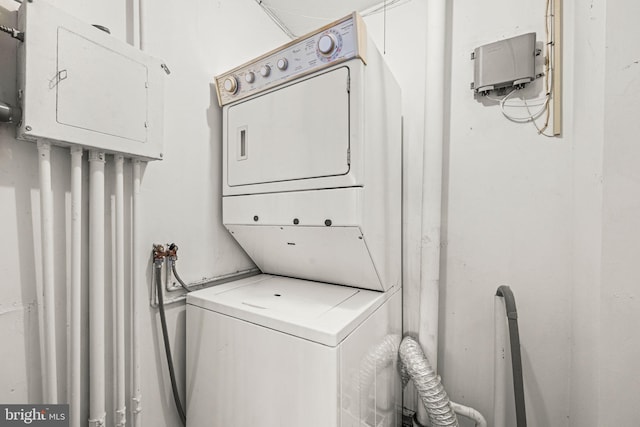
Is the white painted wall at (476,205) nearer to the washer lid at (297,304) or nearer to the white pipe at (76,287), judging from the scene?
the white pipe at (76,287)

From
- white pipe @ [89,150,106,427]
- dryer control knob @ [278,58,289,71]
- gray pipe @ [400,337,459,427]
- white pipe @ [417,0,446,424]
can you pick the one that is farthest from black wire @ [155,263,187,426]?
white pipe @ [417,0,446,424]

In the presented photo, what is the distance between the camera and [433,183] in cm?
150

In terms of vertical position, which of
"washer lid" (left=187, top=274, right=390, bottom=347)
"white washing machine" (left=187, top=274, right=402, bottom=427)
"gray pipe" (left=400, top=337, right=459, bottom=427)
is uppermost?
"washer lid" (left=187, top=274, right=390, bottom=347)

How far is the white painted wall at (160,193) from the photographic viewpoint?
836mm

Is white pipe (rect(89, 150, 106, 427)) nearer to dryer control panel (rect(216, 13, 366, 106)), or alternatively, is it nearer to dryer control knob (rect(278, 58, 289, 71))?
dryer control panel (rect(216, 13, 366, 106))

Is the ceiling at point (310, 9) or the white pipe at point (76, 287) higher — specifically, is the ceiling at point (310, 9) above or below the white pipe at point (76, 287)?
above

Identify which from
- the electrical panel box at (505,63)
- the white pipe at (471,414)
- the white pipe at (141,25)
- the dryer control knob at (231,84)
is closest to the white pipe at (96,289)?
the white pipe at (141,25)

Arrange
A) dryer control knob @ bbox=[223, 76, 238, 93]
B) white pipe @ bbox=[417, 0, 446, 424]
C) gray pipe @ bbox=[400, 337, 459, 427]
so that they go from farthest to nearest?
white pipe @ bbox=[417, 0, 446, 424]
dryer control knob @ bbox=[223, 76, 238, 93]
gray pipe @ bbox=[400, 337, 459, 427]

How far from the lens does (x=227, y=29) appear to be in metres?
1.53

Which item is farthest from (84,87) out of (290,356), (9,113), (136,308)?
(290,356)

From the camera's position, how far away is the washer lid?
0.90m

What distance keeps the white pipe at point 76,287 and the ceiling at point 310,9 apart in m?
1.59

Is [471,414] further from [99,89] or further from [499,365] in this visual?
[99,89]

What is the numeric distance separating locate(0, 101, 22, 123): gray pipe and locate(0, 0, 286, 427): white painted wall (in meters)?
0.09
